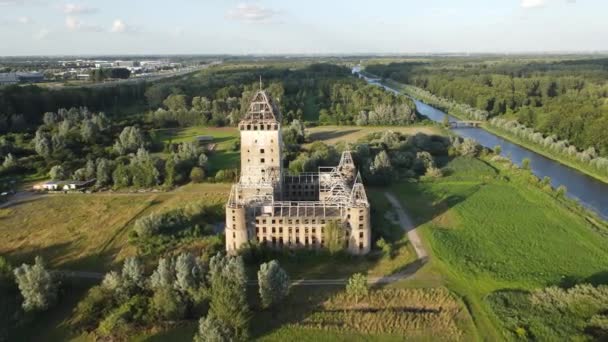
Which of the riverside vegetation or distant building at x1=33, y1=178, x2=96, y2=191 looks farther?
the riverside vegetation

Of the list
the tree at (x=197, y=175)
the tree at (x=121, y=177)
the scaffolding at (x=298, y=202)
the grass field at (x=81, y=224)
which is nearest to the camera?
the scaffolding at (x=298, y=202)

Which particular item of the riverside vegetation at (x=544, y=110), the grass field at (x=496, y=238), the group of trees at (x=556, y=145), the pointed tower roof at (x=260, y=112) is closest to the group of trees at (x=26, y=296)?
the pointed tower roof at (x=260, y=112)

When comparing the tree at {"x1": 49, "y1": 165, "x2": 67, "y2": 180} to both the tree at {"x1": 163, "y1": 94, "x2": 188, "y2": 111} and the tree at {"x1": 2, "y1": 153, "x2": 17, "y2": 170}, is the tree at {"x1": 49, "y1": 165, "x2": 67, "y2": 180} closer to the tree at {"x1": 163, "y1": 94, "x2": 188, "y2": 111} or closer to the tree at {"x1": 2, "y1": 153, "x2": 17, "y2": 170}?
the tree at {"x1": 2, "y1": 153, "x2": 17, "y2": 170}

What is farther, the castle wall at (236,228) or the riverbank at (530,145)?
the riverbank at (530,145)

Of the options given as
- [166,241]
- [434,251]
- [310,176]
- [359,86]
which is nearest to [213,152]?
[310,176]

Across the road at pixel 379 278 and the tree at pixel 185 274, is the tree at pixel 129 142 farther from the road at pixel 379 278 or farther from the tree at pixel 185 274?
the tree at pixel 185 274

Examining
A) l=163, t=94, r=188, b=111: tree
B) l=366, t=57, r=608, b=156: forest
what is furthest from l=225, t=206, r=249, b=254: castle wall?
l=163, t=94, r=188, b=111: tree
